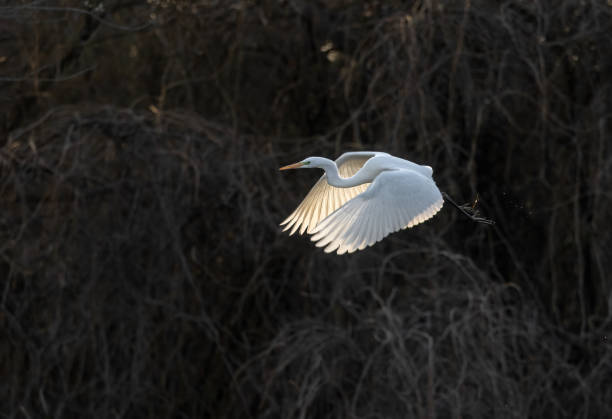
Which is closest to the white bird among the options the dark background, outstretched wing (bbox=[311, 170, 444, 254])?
outstretched wing (bbox=[311, 170, 444, 254])

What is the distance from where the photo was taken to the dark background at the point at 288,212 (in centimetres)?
338

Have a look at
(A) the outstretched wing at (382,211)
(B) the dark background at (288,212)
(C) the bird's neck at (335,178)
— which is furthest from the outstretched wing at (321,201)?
(B) the dark background at (288,212)

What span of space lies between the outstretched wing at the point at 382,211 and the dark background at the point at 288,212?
2.62 feet

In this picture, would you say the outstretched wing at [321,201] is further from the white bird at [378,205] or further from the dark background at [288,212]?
the dark background at [288,212]

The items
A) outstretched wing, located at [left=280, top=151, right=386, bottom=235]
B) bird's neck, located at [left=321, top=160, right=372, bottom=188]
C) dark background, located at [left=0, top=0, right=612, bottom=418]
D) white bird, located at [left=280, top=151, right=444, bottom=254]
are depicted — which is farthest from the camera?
dark background, located at [left=0, top=0, right=612, bottom=418]

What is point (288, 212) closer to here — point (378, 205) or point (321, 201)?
point (321, 201)

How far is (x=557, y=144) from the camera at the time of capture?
398 cm

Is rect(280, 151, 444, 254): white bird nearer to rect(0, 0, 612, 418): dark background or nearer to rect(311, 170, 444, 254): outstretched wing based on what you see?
rect(311, 170, 444, 254): outstretched wing

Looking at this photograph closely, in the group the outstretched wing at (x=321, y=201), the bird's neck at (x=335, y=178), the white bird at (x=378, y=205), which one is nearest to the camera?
the white bird at (x=378, y=205)

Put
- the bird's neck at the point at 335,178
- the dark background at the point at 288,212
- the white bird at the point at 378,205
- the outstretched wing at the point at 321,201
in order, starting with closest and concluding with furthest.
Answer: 1. the white bird at the point at 378,205
2. the bird's neck at the point at 335,178
3. the outstretched wing at the point at 321,201
4. the dark background at the point at 288,212

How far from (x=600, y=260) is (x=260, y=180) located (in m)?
1.32

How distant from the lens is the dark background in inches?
133

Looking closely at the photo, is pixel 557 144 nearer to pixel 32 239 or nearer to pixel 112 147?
pixel 112 147

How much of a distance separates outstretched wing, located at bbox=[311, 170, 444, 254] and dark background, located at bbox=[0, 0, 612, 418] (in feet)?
2.62
